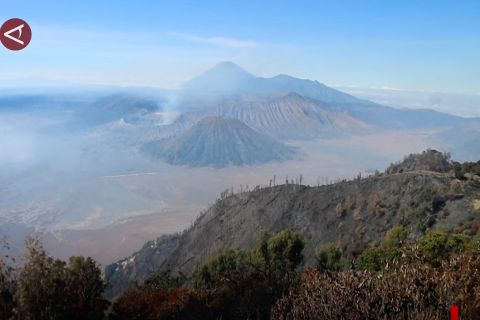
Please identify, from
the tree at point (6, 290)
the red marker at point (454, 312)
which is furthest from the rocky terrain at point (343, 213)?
the tree at point (6, 290)

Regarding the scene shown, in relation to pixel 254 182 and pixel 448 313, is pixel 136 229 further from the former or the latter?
pixel 448 313

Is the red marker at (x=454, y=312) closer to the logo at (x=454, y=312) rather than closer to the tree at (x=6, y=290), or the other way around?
the logo at (x=454, y=312)

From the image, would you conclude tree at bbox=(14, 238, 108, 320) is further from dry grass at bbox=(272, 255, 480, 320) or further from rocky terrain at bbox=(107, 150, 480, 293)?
rocky terrain at bbox=(107, 150, 480, 293)

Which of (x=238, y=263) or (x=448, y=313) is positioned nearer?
(x=448, y=313)

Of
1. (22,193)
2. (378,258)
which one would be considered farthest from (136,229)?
(378,258)

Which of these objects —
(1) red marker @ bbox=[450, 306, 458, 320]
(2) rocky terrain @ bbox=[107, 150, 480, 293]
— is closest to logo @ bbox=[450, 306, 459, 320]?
(1) red marker @ bbox=[450, 306, 458, 320]

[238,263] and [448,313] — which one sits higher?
[448,313]

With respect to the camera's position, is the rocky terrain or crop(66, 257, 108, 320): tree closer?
crop(66, 257, 108, 320): tree

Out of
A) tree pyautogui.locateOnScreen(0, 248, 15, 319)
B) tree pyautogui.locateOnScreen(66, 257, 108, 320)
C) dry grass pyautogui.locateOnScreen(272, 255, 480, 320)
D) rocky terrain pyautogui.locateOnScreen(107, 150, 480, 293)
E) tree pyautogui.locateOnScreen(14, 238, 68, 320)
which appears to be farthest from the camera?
rocky terrain pyautogui.locateOnScreen(107, 150, 480, 293)
